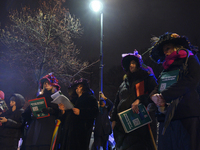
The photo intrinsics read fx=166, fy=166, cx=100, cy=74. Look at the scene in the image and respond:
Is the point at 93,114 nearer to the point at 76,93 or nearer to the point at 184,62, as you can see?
the point at 76,93

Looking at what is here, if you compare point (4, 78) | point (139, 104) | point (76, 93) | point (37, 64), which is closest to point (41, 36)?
point (37, 64)

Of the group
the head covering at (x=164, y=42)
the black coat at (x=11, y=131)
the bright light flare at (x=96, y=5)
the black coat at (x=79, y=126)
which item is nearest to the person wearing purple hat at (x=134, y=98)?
the head covering at (x=164, y=42)

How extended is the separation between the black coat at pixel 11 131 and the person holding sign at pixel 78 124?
1.48m

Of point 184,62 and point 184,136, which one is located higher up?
point 184,62

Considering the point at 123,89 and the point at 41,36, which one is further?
the point at 41,36

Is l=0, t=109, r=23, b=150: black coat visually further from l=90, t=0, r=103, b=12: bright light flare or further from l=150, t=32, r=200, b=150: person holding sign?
l=90, t=0, r=103, b=12: bright light flare

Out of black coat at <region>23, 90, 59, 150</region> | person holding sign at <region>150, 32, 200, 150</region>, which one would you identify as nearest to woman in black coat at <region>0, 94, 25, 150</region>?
black coat at <region>23, 90, 59, 150</region>

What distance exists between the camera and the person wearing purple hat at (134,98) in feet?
8.95

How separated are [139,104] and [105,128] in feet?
7.85

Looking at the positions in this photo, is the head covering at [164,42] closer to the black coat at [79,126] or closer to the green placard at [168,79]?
the green placard at [168,79]

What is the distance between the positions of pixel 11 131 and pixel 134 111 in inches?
136

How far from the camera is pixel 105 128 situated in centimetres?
480

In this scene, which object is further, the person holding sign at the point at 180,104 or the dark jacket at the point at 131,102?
the dark jacket at the point at 131,102

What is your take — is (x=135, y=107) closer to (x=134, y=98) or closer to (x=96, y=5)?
(x=134, y=98)
